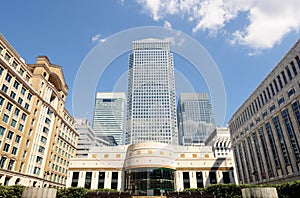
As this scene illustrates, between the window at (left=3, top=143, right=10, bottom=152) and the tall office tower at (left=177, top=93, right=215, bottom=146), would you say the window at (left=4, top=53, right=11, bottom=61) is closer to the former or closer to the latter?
the window at (left=3, top=143, right=10, bottom=152)

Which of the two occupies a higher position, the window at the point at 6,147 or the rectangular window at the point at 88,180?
the window at the point at 6,147

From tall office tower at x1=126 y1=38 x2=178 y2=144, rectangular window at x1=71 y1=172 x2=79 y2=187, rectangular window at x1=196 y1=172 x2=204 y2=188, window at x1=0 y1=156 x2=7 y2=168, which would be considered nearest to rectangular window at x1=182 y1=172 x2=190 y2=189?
rectangular window at x1=196 y1=172 x2=204 y2=188

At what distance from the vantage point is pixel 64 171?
7131 cm

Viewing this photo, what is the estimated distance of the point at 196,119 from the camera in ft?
43.4

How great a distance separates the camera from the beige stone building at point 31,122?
4234 cm

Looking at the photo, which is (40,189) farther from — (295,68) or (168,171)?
(295,68)

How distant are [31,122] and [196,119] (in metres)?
51.5

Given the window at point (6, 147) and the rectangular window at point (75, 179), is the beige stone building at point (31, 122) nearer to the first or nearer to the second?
the window at point (6, 147)

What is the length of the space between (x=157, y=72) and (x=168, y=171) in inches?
1713

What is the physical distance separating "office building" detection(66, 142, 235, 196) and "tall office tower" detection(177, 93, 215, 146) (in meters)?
37.9

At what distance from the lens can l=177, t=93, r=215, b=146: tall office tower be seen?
11477mm

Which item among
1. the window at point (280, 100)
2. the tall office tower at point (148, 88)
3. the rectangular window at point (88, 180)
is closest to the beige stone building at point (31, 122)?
the rectangular window at point (88, 180)

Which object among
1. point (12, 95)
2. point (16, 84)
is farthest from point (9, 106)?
point (16, 84)

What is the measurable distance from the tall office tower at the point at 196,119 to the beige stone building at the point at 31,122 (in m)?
43.1
